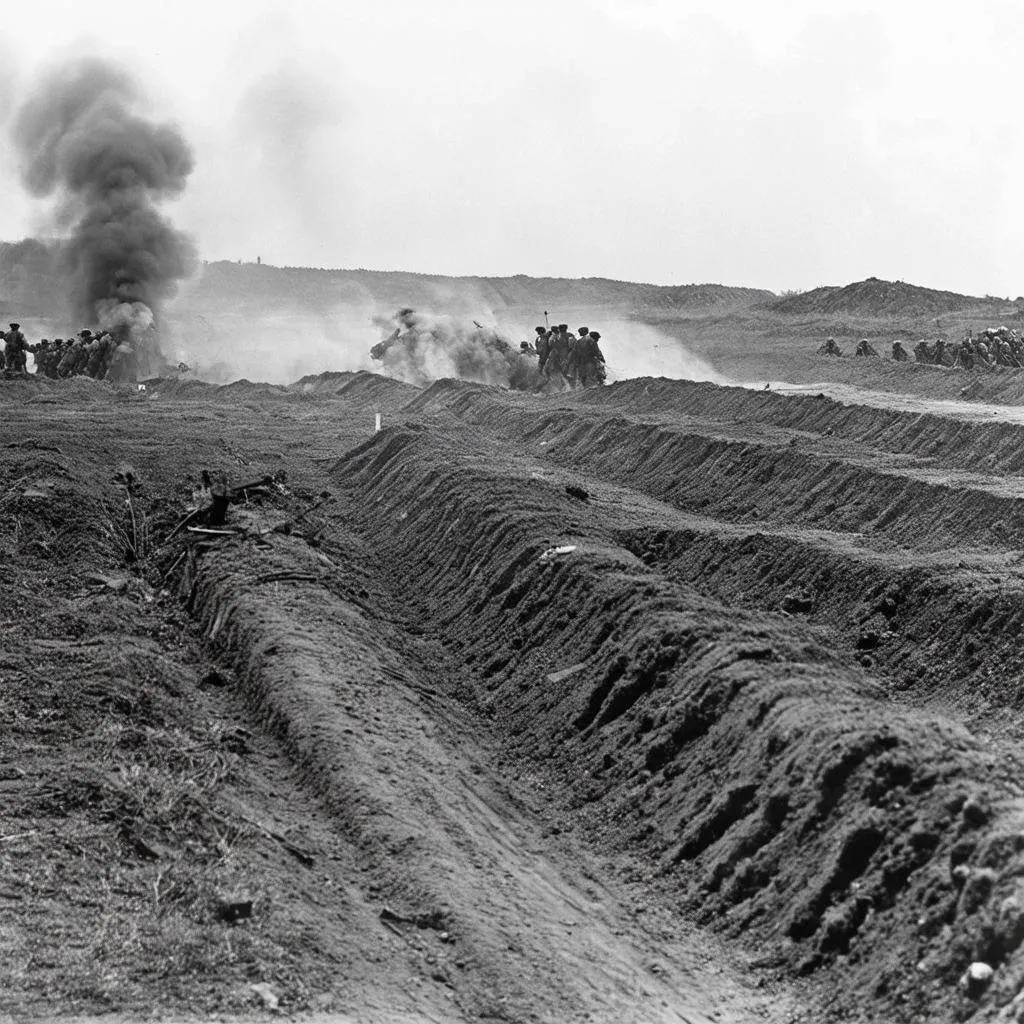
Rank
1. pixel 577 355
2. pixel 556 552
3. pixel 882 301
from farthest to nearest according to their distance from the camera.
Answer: pixel 882 301 → pixel 577 355 → pixel 556 552

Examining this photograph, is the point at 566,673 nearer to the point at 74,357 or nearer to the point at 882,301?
the point at 74,357

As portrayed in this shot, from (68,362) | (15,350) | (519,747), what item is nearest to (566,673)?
(519,747)

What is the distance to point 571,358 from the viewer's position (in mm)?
42500

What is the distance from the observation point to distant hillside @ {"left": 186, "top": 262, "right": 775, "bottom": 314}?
92.3 metres

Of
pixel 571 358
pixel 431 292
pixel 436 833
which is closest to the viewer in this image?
pixel 436 833

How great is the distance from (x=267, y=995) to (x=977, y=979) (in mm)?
3602

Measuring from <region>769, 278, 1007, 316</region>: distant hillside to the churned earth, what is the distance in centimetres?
5709

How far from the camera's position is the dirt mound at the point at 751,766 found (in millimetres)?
8234

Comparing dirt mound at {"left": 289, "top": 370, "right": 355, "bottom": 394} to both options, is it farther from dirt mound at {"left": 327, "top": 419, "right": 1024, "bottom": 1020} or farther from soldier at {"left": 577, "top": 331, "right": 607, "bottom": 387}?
dirt mound at {"left": 327, "top": 419, "right": 1024, "bottom": 1020}

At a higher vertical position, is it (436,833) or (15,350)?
(15,350)

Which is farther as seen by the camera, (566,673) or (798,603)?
(798,603)

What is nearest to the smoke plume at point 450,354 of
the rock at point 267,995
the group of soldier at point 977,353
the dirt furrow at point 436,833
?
the group of soldier at point 977,353

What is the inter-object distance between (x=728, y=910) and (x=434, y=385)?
32.7 meters

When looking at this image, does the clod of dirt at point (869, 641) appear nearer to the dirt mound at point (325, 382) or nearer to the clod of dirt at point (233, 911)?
the clod of dirt at point (233, 911)
